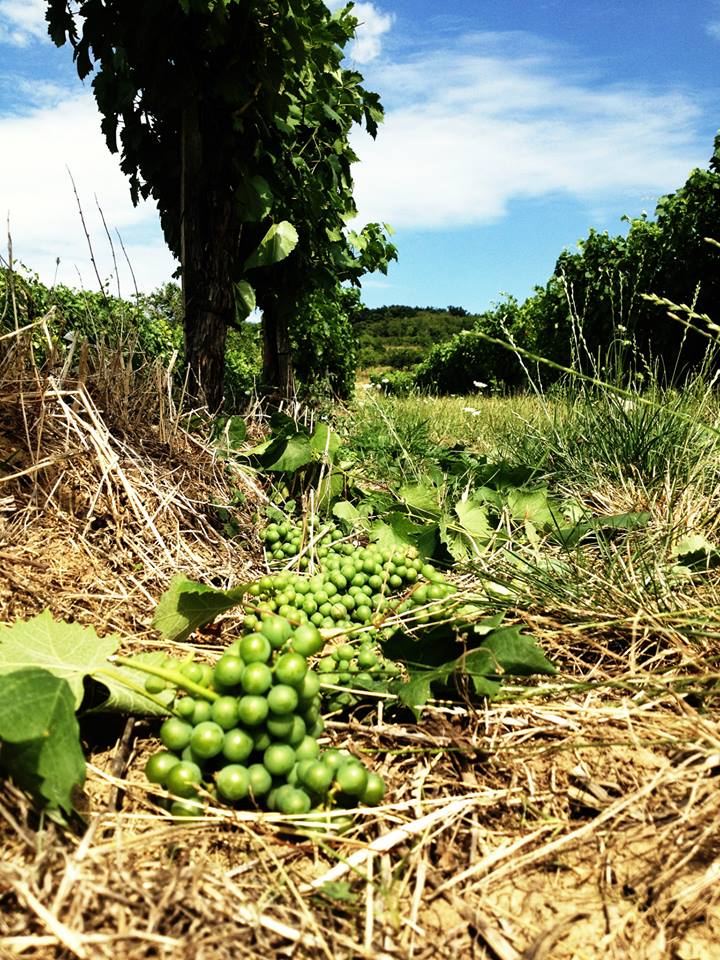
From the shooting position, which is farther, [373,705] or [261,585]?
[261,585]

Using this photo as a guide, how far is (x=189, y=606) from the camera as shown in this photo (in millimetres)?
1783

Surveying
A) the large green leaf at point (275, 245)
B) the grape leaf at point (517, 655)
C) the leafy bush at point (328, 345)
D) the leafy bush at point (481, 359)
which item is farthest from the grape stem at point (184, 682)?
the leafy bush at point (481, 359)

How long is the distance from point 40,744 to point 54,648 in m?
0.46

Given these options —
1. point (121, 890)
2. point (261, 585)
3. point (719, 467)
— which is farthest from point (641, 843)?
point (719, 467)

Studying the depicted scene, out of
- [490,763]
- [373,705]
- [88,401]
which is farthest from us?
[88,401]

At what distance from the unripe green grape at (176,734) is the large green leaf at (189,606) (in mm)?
526

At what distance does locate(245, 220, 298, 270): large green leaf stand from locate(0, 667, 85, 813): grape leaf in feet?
12.2

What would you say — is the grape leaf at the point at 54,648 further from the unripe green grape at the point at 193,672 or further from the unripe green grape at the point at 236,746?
the unripe green grape at the point at 236,746

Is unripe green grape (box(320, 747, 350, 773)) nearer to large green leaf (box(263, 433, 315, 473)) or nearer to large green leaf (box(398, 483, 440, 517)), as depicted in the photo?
large green leaf (box(398, 483, 440, 517))

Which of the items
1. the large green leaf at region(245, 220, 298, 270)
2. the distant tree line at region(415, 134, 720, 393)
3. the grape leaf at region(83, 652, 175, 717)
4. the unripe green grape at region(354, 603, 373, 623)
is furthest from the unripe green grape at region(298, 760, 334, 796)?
the distant tree line at region(415, 134, 720, 393)

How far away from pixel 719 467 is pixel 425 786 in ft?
7.32

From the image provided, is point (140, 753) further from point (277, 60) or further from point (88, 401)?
point (277, 60)

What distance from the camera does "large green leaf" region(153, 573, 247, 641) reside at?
1728 millimetres

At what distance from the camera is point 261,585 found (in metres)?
2.10
